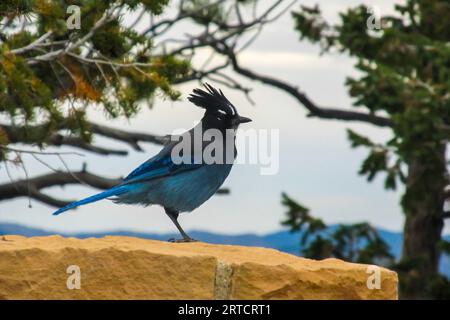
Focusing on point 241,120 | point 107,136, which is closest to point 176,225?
point 241,120

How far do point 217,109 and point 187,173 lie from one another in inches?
22.9

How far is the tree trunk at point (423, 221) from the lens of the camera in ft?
49.0

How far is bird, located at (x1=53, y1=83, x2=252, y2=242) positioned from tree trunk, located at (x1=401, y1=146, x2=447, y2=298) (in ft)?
23.6

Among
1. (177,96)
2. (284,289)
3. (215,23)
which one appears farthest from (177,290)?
(215,23)

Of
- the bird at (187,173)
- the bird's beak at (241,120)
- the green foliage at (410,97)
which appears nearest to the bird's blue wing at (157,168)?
the bird at (187,173)

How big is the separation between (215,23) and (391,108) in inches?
144

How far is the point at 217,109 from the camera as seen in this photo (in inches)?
294

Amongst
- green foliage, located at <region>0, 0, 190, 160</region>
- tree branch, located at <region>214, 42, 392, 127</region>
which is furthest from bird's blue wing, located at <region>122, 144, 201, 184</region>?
tree branch, located at <region>214, 42, 392, 127</region>

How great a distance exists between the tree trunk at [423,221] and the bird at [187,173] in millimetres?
7195

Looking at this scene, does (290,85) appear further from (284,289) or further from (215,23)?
(284,289)

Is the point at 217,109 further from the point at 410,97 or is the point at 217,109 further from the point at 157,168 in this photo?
the point at 410,97

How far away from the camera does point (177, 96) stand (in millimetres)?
11039

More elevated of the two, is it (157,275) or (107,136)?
(107,136)

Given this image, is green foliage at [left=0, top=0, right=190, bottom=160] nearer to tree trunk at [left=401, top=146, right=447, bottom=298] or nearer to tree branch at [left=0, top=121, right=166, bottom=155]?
tree branch at [left=0, top=121, right=166, bottom=155]
